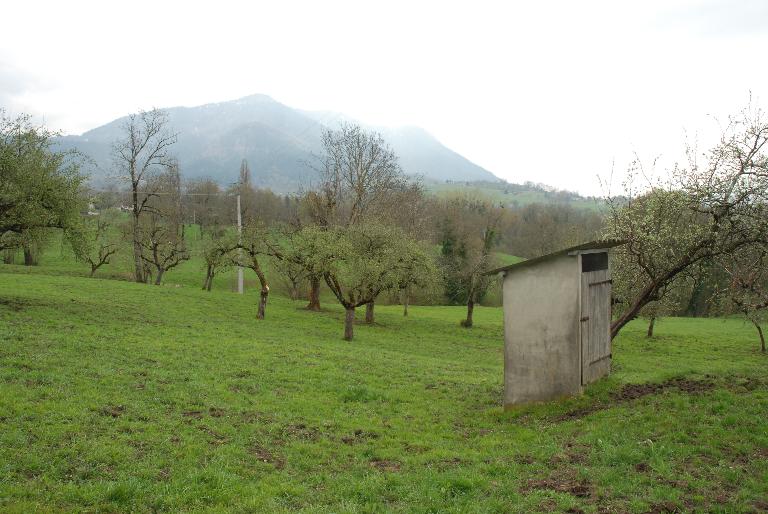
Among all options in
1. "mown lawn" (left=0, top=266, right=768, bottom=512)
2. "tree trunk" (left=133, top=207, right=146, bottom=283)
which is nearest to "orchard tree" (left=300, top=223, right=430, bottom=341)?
"mown lawn" (left=0, top=266, right=768, bottom=512)

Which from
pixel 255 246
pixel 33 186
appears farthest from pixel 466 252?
pixel 33 186

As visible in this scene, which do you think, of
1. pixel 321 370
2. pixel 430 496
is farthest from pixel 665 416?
pixel 321 370

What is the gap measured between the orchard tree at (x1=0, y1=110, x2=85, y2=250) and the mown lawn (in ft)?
13.6

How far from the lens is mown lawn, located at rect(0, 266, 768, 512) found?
8953 mm

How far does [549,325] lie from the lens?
595 inches

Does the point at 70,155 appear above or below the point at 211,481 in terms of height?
above

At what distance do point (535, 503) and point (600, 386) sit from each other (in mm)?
8135

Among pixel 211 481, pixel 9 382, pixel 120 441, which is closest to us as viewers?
pixel 211 481

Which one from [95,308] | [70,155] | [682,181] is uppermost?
[70,155]

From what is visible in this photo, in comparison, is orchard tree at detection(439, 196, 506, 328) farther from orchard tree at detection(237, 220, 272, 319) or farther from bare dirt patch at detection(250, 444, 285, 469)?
bare dirt patch at detection(250, 444, 285, 469)

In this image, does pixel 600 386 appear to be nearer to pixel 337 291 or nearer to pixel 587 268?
pixel 587 268

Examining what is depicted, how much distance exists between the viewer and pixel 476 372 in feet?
78.3

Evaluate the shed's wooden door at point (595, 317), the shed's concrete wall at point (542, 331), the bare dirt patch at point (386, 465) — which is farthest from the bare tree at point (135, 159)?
the bare dirt patch at point (386, 465)

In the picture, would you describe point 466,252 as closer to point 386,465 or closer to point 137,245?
point 137,245
